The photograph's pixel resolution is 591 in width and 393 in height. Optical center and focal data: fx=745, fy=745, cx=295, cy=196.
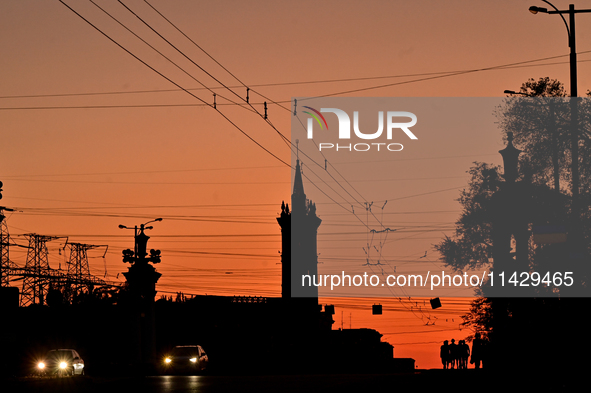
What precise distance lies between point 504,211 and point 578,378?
23.3 m

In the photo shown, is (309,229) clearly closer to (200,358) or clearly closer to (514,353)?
A: (200,358)

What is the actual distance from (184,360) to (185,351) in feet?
3.35

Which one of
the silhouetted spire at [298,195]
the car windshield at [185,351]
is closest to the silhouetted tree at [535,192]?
the car windshield at [185,351]

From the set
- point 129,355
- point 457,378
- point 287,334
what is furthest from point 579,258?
point 287,334

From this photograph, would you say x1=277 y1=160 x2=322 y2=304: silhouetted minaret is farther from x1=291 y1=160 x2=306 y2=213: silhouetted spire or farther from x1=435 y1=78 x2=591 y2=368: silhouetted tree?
x1=435 y1=78 x2=591 y2=368: silhouetted tree

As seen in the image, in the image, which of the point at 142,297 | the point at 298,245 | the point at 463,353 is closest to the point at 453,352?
the point at 463,353

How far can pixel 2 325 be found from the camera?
4841 centimetres

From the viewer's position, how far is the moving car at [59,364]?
36750 mm

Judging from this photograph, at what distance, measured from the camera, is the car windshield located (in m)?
A: 42.9

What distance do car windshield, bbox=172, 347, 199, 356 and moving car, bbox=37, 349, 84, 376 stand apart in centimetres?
614

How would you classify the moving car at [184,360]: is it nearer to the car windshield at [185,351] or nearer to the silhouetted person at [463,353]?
the car windshield at [185,351]

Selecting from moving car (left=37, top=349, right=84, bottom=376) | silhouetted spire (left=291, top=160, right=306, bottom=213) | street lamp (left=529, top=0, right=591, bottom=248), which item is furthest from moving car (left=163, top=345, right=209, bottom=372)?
silhouetted spire (left=291, top=160, right=306, bottom=213)

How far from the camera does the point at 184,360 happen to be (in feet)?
139

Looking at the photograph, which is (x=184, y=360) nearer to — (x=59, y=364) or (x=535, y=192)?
(x=59, y=364)
